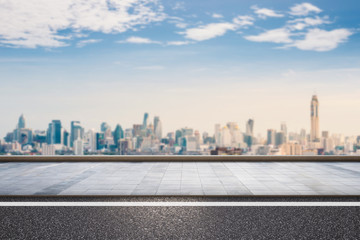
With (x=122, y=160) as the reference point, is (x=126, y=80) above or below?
above

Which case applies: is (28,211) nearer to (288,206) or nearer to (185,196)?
(185,196)

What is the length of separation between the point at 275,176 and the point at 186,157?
12.3 ft

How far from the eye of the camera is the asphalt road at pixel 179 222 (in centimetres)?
398

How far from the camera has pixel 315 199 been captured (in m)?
5.82

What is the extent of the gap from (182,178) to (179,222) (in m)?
3.30

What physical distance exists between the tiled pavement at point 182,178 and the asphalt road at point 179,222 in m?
1.05

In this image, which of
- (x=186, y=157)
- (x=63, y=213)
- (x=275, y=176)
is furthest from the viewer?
(x=186, y=157)

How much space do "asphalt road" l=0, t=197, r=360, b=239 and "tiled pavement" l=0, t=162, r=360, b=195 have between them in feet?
3.45

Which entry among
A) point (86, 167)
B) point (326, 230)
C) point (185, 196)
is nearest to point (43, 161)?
point (86, 167)

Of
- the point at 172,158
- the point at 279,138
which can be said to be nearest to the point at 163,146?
the point at 172,158

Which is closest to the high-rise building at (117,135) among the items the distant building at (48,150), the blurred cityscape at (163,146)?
the blurred cityscape at (163,146)

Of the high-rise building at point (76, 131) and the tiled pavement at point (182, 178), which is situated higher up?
the high-rise building at point (76, 131)

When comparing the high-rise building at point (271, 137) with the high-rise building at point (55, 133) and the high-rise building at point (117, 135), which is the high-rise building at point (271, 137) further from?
the high-rise building at point (55, 133)

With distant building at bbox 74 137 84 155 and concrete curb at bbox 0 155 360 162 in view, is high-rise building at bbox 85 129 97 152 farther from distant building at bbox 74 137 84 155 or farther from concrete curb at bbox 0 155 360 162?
concrete curb at bbox 0 155 360 162
